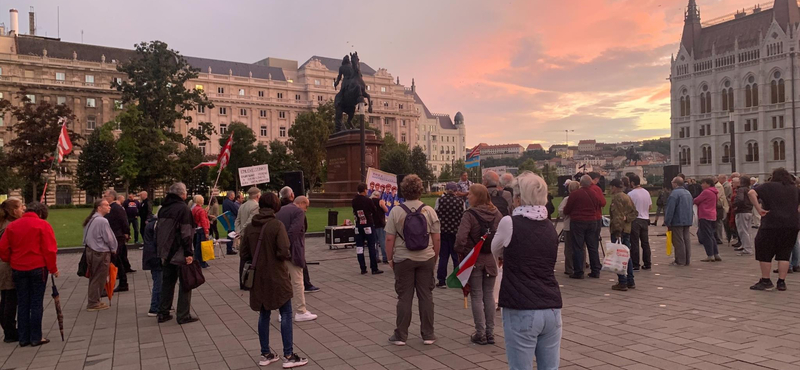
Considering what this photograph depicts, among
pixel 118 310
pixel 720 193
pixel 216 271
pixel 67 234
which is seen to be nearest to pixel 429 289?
pixel 118 310

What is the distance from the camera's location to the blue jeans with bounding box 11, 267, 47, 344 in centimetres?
705

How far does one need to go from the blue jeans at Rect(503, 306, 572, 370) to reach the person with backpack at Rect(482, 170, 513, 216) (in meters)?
5.57

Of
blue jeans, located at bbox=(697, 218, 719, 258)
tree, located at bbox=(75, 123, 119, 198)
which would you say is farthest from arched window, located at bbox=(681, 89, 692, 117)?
blue jeans, located at bbox=(697, 218, 719, 258)

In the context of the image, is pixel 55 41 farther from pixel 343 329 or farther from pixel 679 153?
pixel 679 153

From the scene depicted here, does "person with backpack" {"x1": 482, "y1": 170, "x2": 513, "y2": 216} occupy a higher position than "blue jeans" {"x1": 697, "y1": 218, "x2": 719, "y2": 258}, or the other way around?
"person with backpack" {"x1": 482, "y1": 170, "x2": 513, "y2": 216}

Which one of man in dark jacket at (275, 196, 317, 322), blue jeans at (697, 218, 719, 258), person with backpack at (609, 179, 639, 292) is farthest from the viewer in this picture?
blue jeans at (697, 218, 719, 258)

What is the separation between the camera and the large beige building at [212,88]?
74625 mm

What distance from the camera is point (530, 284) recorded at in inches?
153

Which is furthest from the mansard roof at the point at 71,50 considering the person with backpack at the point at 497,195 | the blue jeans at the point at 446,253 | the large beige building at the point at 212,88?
the person with backpack at the point at 497,195

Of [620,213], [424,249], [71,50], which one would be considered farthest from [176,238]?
[71,50]

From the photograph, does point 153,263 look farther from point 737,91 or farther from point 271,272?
point 737,91

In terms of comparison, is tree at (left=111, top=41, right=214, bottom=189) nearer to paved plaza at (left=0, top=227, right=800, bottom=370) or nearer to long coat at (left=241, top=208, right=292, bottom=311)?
paved plaza at (left=0, top=227, right=800, bottom=370)

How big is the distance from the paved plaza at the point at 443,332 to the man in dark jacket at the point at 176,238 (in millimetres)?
489

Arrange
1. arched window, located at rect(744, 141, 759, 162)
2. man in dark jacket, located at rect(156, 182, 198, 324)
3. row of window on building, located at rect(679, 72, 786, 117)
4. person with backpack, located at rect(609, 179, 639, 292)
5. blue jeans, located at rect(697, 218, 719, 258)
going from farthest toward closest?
arched window, located at rect(744, 141, 759, 162) → row of window on building, located at rect(679, 72, 786, 117) → blue jeans, located at rect(697, 218, 719, 258) → person with backpack, located at rect(609, 179, 639, 292) → man in dark jacket, located at rect(156, 182, 198, 324)
